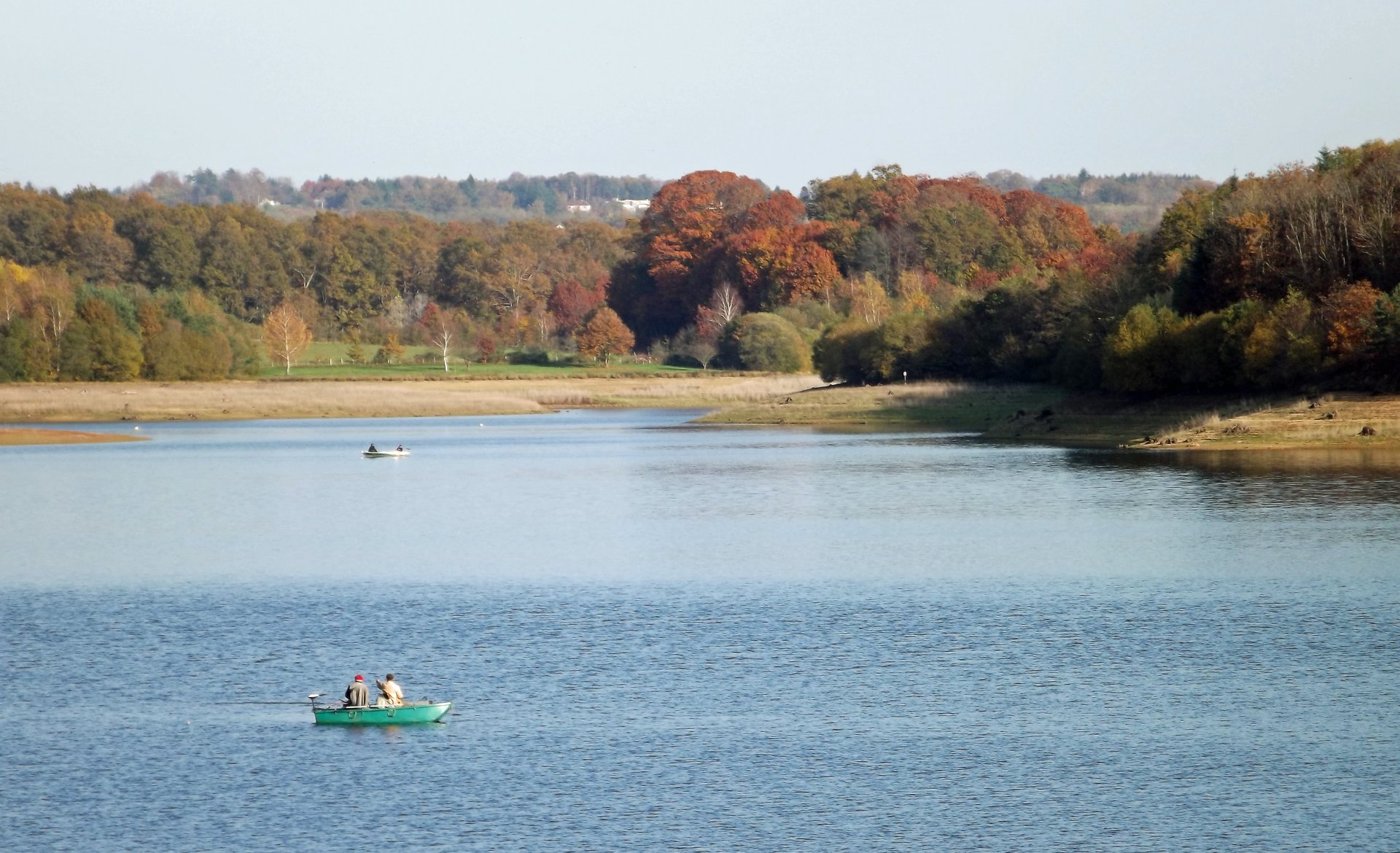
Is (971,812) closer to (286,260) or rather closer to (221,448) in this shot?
(221,448)

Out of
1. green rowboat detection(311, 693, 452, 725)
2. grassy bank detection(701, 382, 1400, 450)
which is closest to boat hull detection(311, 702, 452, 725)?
green rowboat detection(311, 693, 452, 725)

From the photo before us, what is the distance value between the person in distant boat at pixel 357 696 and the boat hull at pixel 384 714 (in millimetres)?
103

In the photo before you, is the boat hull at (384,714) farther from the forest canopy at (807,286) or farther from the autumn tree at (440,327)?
the autumn tree at (440,327)

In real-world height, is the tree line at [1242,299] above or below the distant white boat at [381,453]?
above

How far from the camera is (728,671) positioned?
26328mm

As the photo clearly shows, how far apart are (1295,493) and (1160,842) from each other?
3407 cm

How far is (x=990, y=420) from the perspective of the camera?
92.7m

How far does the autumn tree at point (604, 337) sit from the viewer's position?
157375mm

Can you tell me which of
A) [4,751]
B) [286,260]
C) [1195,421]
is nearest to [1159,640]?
[4,751]

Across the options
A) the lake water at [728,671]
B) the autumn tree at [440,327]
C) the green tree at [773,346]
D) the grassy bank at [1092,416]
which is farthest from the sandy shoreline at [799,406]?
the autumn tree at [440,327]

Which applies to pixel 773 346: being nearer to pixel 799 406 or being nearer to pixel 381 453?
pixel 799 406

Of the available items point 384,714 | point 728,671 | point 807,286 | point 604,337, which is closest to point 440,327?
point 604,337

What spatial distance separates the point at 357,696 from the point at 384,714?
519mm

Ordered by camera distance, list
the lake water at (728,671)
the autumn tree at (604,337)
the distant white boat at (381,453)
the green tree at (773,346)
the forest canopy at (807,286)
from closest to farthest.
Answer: the lake water at (728,671)
the forest canopy at (807,286)
the distant white boat at (381,453)
the green tree at (773,346)
the autumn tree at (604,337)
